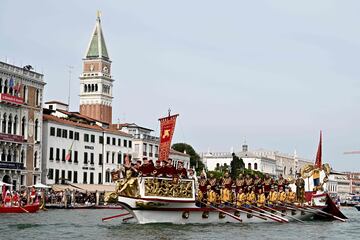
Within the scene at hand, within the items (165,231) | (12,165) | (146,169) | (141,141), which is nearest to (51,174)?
(12,165)

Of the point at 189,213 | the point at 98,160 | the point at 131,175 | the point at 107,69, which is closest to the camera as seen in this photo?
the point at 131,175

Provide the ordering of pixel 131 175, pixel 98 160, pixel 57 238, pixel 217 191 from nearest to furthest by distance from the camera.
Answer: pixel 57 238
pixel 131 175
pixel 217 191
pixel 98 160

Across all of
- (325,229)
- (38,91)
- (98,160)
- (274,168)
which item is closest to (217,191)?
(325,229)

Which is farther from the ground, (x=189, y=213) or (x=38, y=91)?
(x=38, y=91)

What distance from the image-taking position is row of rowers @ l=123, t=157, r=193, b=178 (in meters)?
34.1

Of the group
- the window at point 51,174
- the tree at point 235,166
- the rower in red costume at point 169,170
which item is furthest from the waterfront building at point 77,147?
the rower in red costume at point 169,170

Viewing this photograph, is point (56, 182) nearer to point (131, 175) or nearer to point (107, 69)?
point (131, 175)

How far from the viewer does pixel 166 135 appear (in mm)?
36844

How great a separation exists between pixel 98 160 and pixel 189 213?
4869 centimetres

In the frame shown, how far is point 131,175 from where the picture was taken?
3397cm

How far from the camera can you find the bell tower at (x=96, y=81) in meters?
127

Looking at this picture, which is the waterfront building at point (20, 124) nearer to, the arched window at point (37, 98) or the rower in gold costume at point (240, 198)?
the arched window at point (37, 98)

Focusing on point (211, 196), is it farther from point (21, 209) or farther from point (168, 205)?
point (21, 209)

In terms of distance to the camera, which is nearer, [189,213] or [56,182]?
[189,213]
